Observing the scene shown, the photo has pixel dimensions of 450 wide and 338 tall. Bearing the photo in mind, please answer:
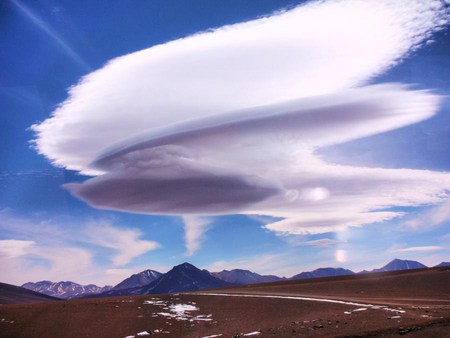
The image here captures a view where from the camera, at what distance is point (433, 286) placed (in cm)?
7144

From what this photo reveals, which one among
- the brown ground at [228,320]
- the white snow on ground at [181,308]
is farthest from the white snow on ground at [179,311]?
the brown ground at [228,320]

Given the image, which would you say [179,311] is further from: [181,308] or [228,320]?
[228,320]

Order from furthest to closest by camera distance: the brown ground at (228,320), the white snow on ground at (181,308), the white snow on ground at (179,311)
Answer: the white snow on ground at (181,308)
the white snow on ground at (179,311)
the brown ground at (228,320)

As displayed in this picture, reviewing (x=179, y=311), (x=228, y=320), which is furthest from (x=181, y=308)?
(x=228, y=320)

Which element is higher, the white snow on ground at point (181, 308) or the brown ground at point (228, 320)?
the white snow on ground at point (181, 308)

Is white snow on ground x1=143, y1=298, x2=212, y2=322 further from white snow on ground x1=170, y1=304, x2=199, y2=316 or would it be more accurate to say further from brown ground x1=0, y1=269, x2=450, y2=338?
brown ground x1=0, y1=269, x2=450, y2=338

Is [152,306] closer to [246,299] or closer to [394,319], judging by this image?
[246,299]

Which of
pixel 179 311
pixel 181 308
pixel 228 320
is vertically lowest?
pixel 228 320

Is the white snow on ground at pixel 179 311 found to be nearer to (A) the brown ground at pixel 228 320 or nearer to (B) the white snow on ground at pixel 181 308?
(B) the white snow on ground at pixel 181 308

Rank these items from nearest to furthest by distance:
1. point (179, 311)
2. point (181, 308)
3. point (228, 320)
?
point (228, 320) < point (179, 311) < point (181, 308)

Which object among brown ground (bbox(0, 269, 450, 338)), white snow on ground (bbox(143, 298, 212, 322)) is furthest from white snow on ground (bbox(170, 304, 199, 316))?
brown ground (bbox(0, 269, 450, 338))

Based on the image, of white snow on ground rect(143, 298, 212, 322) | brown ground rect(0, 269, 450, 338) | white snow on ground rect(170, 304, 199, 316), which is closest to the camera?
brown ground rect(0, 269, 450, 338)

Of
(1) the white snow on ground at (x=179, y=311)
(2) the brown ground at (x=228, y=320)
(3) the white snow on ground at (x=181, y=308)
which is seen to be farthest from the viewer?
(3) the white snow on ground at (x=181, y=308)

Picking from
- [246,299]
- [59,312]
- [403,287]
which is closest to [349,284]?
[403,287]
